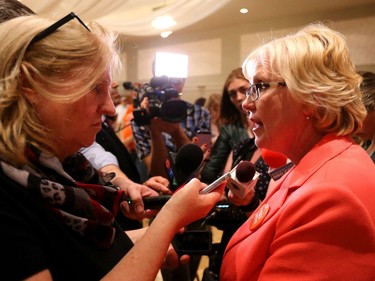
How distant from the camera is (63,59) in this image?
75 cm

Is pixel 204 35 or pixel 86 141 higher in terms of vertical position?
pixel 204 35

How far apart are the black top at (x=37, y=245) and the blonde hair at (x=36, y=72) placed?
80 millimetres

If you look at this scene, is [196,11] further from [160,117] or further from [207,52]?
[207,52]

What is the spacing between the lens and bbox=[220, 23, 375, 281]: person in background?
0.76 metres

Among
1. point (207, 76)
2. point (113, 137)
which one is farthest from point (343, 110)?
point (207, 76)

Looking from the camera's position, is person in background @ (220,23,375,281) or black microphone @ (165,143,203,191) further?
black microphone @ (165,143,203,191)

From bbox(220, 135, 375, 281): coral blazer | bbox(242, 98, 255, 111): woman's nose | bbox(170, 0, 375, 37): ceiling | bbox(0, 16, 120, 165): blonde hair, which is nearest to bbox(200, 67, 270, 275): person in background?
bbox(242, 98, 255, 111): woman's nose

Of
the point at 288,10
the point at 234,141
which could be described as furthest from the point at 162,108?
the point at 288,10

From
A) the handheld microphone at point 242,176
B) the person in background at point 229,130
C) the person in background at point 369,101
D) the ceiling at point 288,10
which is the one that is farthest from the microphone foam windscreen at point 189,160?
the ceiling at point 288,10

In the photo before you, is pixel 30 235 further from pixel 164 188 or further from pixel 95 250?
pixel 164 188

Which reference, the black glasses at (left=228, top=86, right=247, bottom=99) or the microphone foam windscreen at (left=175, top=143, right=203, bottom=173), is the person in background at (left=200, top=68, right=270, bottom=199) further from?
the microphone foam windscreen at (left=175, top=143, right=203, bottom=173)

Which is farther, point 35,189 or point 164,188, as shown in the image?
point 164,188

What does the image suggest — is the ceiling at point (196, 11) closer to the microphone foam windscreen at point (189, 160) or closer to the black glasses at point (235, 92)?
the microphone foam windscreen at point (189, 160)

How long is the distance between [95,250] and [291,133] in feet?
1.99
